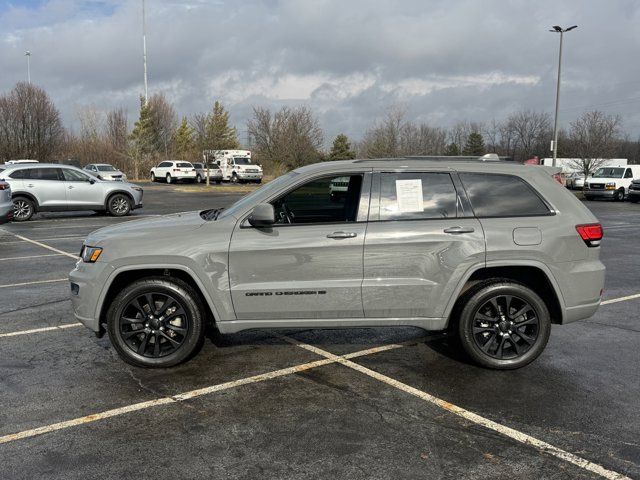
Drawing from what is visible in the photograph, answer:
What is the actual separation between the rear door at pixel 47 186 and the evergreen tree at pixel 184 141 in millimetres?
46698

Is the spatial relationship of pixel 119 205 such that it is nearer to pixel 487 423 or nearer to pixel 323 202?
pixel 323 202

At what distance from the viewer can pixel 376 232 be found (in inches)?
177

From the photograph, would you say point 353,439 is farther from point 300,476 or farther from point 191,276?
point 191,276

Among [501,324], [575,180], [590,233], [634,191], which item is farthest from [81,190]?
[575,180]

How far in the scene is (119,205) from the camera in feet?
59.8

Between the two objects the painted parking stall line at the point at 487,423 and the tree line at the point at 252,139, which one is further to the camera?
the tree line at the point at 252,139

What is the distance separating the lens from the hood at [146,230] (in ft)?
15.0

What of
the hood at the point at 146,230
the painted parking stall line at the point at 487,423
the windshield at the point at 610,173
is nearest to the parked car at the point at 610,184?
the windshield at the point at 610,173

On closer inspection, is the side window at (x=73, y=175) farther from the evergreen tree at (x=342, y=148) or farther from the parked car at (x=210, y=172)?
the evergreen tree at (x=342, y=148)

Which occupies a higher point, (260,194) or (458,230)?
(260,194)

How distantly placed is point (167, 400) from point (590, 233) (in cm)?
366

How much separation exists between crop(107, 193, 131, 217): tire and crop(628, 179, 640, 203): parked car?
26110mm

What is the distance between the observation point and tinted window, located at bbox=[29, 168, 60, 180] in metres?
16.7

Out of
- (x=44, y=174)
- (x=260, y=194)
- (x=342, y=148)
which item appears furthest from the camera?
(x=342, y=148)
